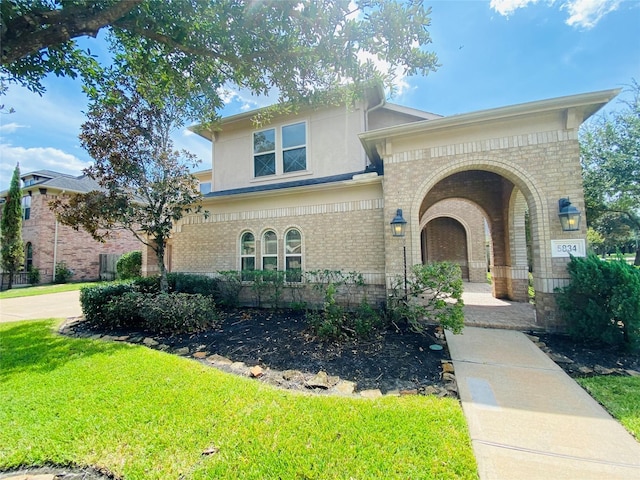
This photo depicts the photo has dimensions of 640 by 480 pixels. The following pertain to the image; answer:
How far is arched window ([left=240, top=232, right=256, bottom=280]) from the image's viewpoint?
913cm

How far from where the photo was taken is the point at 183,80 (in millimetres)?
5422

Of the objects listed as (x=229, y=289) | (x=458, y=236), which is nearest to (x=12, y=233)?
(x=229, y=289)

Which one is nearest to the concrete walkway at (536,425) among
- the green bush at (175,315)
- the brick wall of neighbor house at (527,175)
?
the brick wall of neighbor house at (527,175)

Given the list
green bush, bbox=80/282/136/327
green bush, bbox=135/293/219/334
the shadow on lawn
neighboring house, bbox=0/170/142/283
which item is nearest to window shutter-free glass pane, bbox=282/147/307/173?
green bush, bbox=135/293/219/334

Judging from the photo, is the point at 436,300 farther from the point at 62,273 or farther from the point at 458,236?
the point at 62,273

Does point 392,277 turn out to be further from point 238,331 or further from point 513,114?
point 513,114

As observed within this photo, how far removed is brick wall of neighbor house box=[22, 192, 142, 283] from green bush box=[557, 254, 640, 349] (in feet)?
68.5

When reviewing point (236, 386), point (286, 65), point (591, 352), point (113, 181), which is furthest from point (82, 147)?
Result: point (591, 352)

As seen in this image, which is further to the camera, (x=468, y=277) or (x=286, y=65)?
(x=468, y=277)

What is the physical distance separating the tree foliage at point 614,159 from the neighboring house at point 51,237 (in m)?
25.4

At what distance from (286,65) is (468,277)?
14.3 meters

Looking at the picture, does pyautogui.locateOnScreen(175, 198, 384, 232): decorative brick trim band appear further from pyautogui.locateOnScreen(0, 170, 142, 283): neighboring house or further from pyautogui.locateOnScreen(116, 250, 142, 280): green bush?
pyautogui.locateOnScreen(0, 170, 142, 283): neighboring house

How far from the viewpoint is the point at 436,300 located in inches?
203

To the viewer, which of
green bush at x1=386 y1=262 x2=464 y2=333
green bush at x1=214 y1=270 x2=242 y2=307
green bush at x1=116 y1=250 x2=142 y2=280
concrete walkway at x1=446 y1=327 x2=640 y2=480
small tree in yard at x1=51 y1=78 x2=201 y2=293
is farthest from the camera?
green bush at x1=116 y1=250 x2=142 y2=280
